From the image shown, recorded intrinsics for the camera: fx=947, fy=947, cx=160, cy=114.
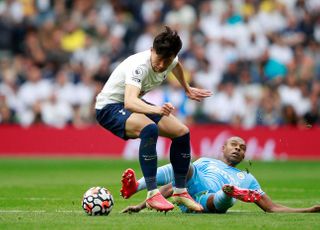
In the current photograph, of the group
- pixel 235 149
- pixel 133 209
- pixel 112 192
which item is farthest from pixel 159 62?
pixel 112 192

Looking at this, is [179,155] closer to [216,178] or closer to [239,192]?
[216,178]

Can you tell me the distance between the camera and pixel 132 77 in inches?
420

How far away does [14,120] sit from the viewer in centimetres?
2559

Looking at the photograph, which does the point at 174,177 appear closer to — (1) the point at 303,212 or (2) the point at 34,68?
(1) the point at 303,212

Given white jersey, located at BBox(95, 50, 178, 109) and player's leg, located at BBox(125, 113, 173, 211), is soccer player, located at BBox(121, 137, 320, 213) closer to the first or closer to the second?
player's leg, located at BBox(125, 113, 173, 211)

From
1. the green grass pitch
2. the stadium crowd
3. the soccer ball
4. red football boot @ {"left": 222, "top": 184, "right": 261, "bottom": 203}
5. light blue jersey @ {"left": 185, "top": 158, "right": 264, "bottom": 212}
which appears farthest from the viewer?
the stadium crowd

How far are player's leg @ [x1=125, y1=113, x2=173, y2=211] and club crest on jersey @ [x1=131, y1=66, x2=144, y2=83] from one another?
437 millimetres

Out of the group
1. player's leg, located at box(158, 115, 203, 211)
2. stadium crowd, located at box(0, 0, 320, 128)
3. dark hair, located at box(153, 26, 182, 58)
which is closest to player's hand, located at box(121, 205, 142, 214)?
player's leg, located at box(158, 115, 203, 211)

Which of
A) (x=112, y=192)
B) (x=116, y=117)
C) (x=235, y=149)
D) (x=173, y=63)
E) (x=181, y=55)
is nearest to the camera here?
(x=116, y=117)

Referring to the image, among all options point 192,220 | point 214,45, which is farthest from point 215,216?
point 214,45

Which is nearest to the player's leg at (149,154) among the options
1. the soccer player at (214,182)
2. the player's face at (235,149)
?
the soccer player at (214,182)

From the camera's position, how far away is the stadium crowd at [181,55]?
25.2m

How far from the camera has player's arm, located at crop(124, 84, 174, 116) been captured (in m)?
10.3

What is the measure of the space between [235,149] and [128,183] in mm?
1330
